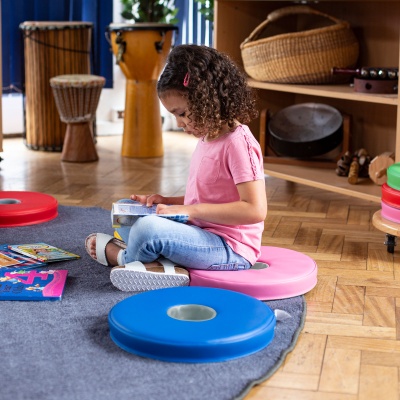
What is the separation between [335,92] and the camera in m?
2.73

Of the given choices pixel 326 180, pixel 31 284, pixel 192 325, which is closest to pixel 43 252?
pixel 31 284

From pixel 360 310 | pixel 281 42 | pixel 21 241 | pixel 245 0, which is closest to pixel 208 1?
pixel 245 0

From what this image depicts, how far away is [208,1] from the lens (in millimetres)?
4191

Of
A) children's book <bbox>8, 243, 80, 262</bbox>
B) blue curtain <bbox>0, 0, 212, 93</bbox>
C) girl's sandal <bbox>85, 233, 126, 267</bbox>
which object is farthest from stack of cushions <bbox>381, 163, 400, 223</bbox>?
blue curtain <bbox>0, 0, 212, 93</bbox>

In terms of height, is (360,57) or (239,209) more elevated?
(360,57)

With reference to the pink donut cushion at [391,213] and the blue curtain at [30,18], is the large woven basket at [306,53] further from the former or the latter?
the blue curtain at [30,18]

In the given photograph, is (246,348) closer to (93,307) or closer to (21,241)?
(93,307)

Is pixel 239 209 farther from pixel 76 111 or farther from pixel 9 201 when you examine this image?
pixel 76 111

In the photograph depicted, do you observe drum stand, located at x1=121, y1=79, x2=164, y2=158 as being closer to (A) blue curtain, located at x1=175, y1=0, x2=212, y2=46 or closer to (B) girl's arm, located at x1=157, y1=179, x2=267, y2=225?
(A) blue curtain, located at x1=175, y1=0, x2=212, y2=46

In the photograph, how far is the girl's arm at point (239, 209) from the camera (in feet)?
5.95

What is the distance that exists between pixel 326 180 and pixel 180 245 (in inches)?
45.6

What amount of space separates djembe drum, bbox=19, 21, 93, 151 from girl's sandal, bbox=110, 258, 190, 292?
7.46ft

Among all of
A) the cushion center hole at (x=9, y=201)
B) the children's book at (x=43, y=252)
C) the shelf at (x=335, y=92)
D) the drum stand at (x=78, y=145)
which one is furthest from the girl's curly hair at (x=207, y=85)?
the drum stand at (x=78, y=145)

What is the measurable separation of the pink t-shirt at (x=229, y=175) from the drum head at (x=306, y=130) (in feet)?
3.91
